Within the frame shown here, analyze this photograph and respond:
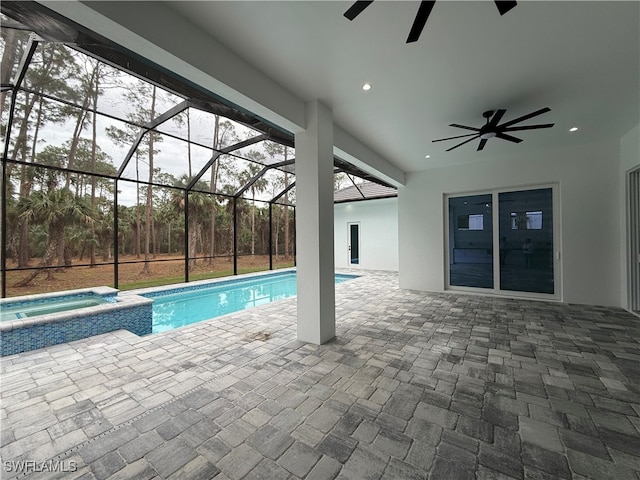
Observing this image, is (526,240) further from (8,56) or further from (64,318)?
(8,56)

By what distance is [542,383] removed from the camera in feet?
7.84

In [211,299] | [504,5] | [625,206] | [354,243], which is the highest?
[504,5]

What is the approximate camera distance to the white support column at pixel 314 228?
10.9 ft

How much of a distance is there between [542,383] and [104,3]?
450 centimetres

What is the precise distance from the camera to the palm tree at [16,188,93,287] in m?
6.55

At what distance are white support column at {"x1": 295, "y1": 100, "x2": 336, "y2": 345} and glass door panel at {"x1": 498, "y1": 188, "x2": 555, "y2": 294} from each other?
183 inches

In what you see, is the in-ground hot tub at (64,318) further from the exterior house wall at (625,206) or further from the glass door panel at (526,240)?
the exterior house wall at (625,206)

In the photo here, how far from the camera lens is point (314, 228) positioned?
3.33m

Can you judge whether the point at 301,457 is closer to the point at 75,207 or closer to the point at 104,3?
the point at 104,3

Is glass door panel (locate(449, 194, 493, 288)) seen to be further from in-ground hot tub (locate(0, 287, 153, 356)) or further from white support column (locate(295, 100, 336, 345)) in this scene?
in-ground hot tub (locate(0, 287, 153, 356))

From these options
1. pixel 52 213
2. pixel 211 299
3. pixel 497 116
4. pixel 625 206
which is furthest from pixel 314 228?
pixel 52 213

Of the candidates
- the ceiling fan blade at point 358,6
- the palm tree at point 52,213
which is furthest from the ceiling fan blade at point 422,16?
the palm tree at point 52,213

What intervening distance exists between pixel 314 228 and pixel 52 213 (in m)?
8.09

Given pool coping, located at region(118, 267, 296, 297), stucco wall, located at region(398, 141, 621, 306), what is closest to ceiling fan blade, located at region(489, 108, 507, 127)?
stucco wall, located at region(398, 141, 621, 306)
